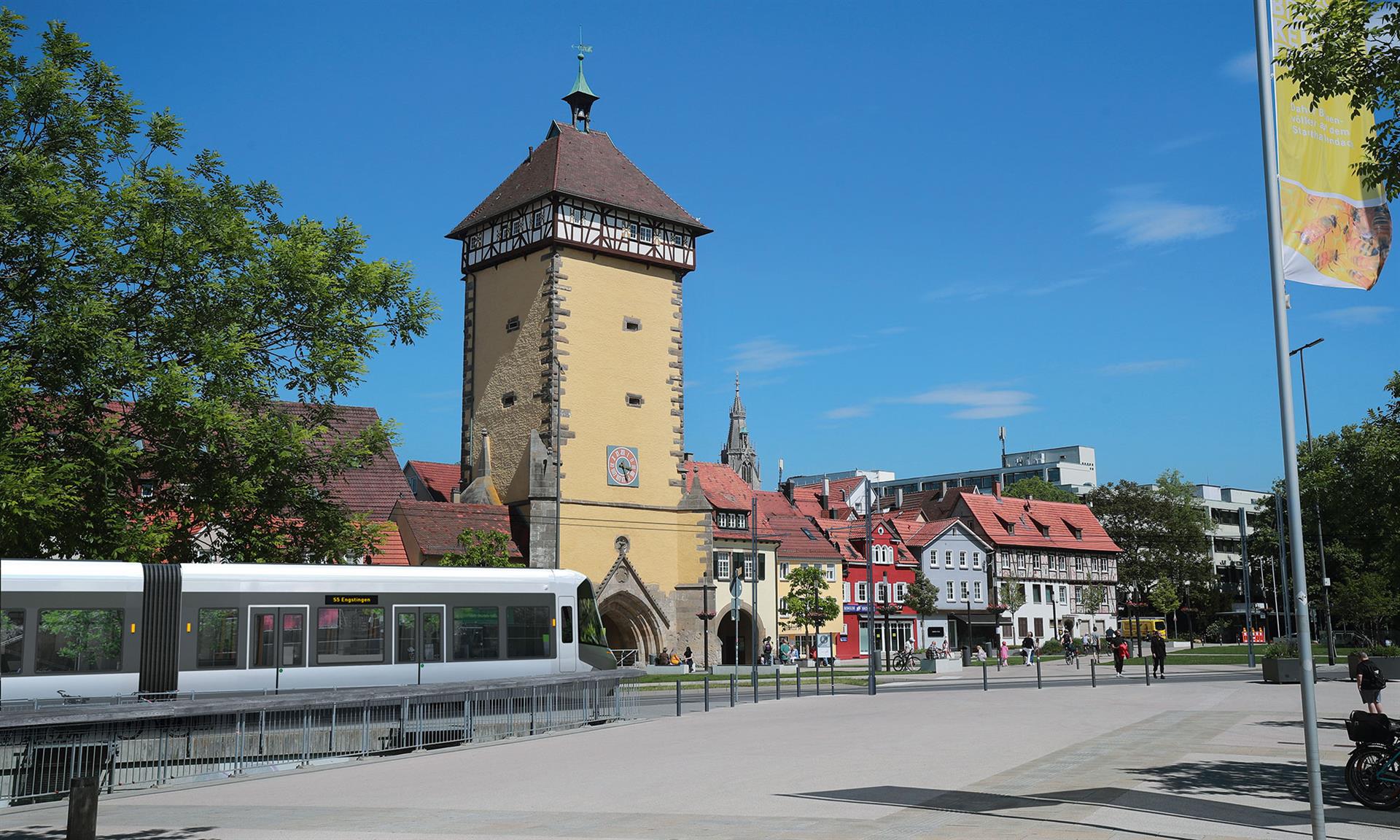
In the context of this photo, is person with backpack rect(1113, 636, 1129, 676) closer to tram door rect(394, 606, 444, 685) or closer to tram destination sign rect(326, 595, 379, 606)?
tram door rect(394, 606, 444, 685)

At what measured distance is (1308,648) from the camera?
855 cm

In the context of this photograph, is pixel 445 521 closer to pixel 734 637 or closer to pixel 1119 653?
pixel 734 637

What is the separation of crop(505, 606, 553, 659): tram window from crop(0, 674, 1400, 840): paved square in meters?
3.57

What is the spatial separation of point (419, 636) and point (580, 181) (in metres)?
33.0

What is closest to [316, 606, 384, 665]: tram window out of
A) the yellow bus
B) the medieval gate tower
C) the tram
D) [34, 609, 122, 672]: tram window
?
the tram

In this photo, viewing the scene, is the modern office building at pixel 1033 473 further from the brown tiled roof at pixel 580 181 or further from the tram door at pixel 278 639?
the tram door at pixel 278 639

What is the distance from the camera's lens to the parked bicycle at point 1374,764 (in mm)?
11602

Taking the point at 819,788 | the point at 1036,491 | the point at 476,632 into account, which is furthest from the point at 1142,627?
the point at 819,788

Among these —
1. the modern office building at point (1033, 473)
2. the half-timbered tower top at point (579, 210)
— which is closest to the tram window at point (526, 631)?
the half-timbered tower top at point (579, 210)

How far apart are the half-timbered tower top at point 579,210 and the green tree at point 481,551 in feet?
44.9

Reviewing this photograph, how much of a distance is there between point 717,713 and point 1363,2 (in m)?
19.3

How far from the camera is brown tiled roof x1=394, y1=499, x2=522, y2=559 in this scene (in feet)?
155

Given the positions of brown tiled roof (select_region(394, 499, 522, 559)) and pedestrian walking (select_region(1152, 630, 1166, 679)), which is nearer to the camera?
pedestrian walking (select_region(1152, 630, 1166, 679))

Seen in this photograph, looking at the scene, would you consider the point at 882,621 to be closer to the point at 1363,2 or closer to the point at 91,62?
the point at 91,62
